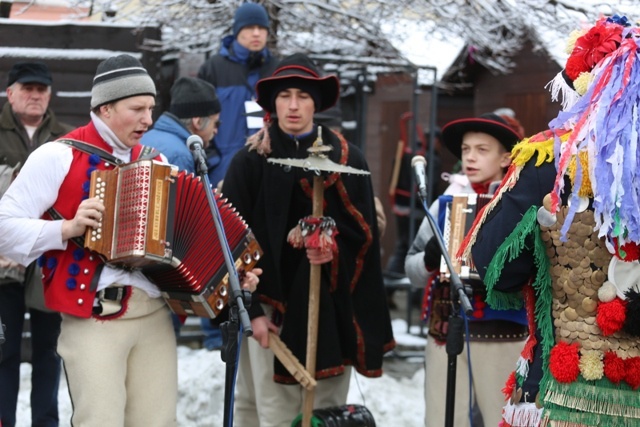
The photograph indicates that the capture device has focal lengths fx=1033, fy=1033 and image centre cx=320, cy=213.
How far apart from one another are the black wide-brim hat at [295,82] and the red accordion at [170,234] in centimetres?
93

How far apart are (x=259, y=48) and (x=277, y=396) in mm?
2884

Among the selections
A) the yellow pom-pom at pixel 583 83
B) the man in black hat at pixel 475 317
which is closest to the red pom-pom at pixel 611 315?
the yellow pom-pom at pixel 583 83

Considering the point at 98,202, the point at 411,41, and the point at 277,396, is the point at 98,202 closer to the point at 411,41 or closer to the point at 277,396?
the point at 277,396

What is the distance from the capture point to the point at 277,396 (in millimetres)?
5441

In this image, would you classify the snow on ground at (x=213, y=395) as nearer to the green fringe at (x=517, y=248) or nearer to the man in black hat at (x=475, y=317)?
the man in black hat at (x=475, y=317)

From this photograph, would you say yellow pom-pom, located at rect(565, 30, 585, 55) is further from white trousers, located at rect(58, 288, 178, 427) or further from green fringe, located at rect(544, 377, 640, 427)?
white trousers, located at rect(58, 288, 178, 427)

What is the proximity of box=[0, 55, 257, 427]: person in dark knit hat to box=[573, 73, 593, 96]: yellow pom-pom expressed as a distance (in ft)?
6.16

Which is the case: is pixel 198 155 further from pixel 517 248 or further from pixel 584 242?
pixel 584 242

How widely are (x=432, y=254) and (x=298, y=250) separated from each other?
72 cm

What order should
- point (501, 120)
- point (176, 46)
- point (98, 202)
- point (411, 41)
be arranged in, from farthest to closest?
point (411, 41) → point (176, 46) → point (501, 120) → point (98, 202)

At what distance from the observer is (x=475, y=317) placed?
5.09 metres

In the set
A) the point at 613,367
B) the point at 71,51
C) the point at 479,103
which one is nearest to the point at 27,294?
the point at 71,51

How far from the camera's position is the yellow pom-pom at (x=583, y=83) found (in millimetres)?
3639

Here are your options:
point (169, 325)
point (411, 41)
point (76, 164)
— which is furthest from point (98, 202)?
point (411, 41)
